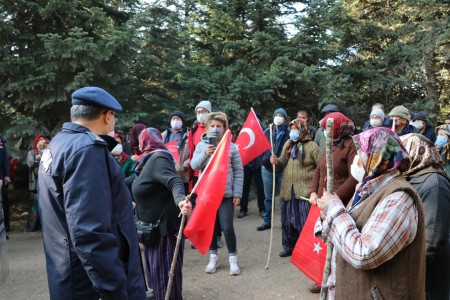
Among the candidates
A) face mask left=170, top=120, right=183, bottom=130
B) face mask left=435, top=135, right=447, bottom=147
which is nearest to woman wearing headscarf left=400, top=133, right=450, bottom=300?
face mask left=170, top=120, right=183, bottom=130

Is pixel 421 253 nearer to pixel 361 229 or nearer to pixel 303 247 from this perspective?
pixel 361 229

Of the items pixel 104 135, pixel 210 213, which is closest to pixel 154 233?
pixel 210 213

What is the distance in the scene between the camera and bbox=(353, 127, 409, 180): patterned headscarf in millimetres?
2090

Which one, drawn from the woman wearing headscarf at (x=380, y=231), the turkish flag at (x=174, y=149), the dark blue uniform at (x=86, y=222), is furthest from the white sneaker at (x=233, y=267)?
the woman wearing headscarf at (x=380, y=231)

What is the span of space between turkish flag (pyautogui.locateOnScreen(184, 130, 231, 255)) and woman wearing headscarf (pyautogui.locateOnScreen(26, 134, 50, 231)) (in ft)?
14.4

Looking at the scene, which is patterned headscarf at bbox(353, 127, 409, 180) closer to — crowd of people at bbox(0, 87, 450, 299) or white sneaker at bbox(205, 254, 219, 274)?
crowd of people at bbox(0, 87, 450, 299)

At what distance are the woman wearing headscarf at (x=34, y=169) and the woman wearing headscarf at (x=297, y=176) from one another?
4.67 meters

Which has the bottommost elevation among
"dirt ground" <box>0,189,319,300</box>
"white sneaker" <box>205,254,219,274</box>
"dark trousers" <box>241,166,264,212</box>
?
"dirt ground" <box>0,189,319,300</box>

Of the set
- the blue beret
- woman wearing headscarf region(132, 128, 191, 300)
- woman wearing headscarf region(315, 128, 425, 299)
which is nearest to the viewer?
woman wearing headscarf region(315, 128, 425, 299)

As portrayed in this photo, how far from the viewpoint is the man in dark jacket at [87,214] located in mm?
2012

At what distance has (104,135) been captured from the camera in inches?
95.5

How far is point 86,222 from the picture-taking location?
2004mm

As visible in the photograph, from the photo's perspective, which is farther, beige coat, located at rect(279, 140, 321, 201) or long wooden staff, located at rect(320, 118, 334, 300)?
beige coat, located at rect(279, 140, 321, 201)

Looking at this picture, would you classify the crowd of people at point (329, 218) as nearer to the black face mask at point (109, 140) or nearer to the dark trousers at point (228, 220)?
the black face mask at point (109, 140)
